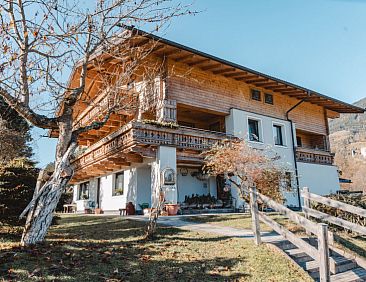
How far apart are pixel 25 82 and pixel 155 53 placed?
27.7 feet

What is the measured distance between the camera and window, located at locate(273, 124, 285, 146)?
62.6ft

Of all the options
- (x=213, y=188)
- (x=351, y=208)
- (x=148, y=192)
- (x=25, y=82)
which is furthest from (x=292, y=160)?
(x=25, y=82)

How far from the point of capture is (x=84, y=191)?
78.2 ft

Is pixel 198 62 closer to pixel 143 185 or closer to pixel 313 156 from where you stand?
pixel 143 185

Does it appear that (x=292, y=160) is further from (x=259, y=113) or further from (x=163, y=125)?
(x=163, y=125)

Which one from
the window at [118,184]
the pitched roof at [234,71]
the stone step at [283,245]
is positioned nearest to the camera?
the stone step at [283,245]

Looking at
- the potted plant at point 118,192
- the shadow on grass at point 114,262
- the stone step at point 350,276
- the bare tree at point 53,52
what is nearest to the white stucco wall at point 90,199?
the potted plant at point 118,192

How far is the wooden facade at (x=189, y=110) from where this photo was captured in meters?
12.9

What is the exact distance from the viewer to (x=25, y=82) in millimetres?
6918

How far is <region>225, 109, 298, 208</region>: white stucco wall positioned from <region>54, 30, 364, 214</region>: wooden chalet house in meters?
0.06

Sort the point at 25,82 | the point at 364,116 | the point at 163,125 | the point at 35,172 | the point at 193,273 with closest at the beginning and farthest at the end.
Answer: the point at 193,273 < the point at 25,82 < the point at 35,172 < the point at 163,125 < the point at 364,116

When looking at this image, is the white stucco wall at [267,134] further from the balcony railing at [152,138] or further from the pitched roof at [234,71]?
the pitched roof at [234,71]

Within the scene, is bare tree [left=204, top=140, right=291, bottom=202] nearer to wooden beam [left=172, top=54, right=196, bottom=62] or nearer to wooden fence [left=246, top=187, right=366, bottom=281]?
wooden fence [left=246, top=187, right=366, bottom=281]

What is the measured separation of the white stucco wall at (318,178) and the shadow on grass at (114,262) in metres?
14.3
